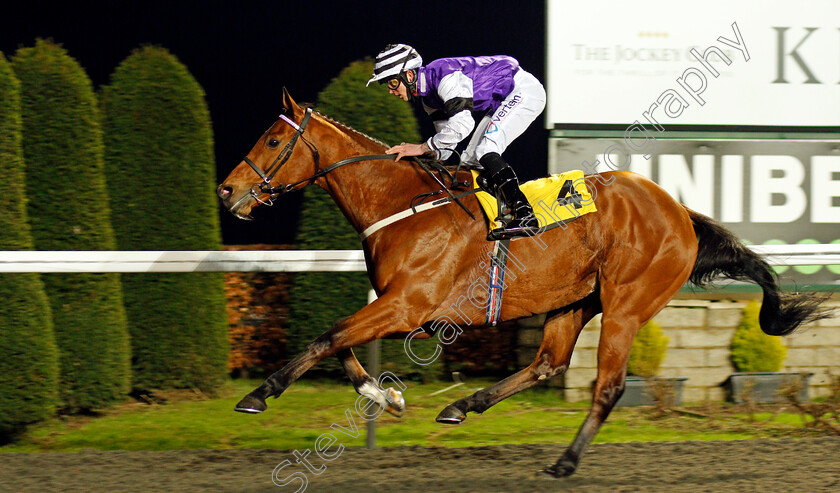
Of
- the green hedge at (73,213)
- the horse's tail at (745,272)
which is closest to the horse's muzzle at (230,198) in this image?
the green hedge at (73,213)

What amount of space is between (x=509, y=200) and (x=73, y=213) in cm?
252

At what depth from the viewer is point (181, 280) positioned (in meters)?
5.19

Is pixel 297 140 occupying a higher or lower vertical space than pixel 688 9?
lower

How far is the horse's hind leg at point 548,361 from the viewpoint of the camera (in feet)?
13.8

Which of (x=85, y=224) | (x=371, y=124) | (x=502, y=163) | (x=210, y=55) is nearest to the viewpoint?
(x=502, y=163)

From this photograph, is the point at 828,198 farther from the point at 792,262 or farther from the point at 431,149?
the point at 431,149

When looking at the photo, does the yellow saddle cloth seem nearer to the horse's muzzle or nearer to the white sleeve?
the white sleeve

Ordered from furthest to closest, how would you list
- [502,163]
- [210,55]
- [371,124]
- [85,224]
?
[210,55]
[371,124]
[85,224]
[502,163]

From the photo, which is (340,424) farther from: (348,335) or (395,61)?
(395,61)

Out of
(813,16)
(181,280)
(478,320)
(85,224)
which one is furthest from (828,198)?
(85,224)

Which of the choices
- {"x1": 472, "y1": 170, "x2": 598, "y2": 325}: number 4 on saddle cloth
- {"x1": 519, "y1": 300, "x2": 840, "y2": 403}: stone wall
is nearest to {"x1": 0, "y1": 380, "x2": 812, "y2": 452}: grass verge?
Answer: {"x1": 519, "y1": 300, "x2": 840, "y2": 403}: stone wall

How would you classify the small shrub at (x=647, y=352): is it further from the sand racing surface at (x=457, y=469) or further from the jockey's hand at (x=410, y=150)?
the jockey's hand at (x=410, y=150)

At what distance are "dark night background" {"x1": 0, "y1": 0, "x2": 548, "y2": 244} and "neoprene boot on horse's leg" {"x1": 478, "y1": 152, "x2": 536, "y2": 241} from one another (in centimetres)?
390

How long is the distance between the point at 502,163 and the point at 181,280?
2225mm
